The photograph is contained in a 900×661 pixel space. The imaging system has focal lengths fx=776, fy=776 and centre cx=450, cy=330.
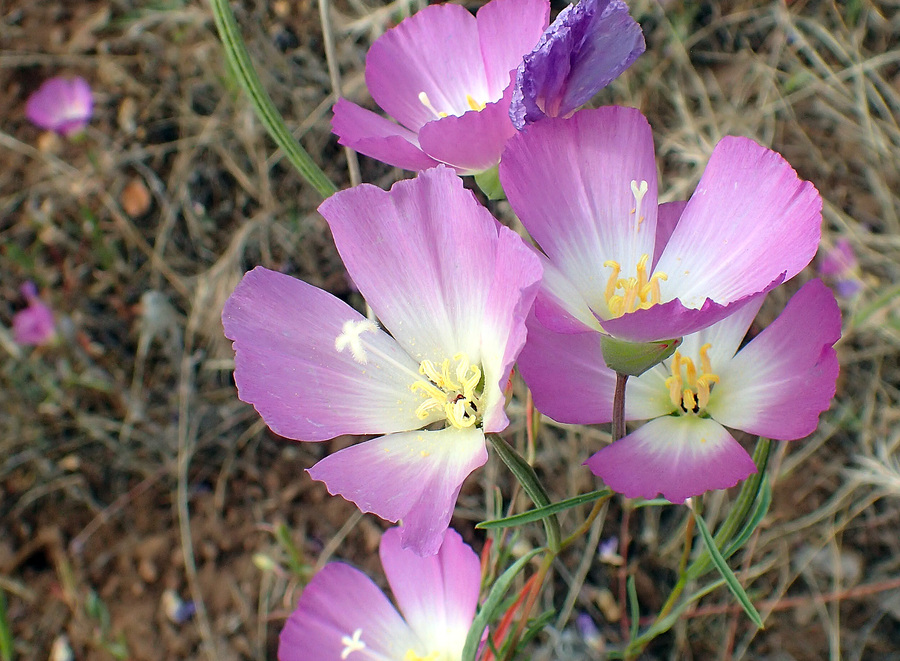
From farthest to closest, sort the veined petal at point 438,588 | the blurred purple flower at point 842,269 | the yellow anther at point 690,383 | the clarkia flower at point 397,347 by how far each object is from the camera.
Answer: the blurred purple flower at point 842,269 < the veined petal at point 438,588 < the yellow anther at point 690,383 < the clarkia flower at point 397,347

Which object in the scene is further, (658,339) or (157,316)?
(157,316)

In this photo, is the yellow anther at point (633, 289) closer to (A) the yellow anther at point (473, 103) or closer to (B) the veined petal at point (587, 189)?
(B) the veined petal at point (587, 189)

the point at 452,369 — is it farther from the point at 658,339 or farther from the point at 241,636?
the point at 241,636

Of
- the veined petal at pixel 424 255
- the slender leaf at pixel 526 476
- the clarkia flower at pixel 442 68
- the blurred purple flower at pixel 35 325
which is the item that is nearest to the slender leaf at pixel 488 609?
the slender leaf at pixel 526 476

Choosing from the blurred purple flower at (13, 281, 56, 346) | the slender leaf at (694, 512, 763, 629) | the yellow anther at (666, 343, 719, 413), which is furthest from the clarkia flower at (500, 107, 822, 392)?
the blurred purple flower at (13, 281, 56, 346)

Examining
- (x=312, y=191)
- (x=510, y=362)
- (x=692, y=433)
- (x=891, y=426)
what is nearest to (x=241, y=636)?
(x=312, y=191)

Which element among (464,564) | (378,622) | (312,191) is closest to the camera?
(464,564)
